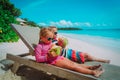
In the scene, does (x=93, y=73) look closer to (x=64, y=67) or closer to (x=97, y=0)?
(x=64, y=67)

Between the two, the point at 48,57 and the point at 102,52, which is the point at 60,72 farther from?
the point at 102,52

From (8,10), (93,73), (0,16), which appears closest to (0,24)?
(0,16)

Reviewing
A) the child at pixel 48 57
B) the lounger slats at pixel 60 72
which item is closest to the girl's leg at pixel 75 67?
the child at pixel 48 57

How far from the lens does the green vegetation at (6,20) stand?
5.50 metres

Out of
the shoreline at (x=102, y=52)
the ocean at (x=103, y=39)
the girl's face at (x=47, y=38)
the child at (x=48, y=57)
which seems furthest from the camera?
the ocean at (x=103, y=39)

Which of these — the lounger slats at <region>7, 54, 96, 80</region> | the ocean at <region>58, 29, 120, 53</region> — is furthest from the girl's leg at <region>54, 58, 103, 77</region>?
the ocean at <region>58, 29, 120, 53</region>

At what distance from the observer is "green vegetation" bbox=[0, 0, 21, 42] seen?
5504 mm

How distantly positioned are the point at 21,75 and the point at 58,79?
590 millimetres

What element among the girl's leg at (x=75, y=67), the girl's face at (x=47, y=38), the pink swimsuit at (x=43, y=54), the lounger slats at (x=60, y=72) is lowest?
the lounger slats at (x=60, y=72)

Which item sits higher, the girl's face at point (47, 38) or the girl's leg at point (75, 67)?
the girl's face at point (47, 38)

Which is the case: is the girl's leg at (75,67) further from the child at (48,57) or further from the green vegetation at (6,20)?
the green vegetation at (6,20)

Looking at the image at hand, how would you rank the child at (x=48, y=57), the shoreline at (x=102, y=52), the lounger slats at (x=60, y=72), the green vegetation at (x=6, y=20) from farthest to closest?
1. the green vegetation at (x=6, y=20)
2. the shoreline at (x=102, y=52)
3. the child at (x=48, y=57)
4. the lounger slats at (x=60, y=72)

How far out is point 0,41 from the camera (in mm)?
5426

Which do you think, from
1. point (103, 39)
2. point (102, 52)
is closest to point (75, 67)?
point (102, 52)
